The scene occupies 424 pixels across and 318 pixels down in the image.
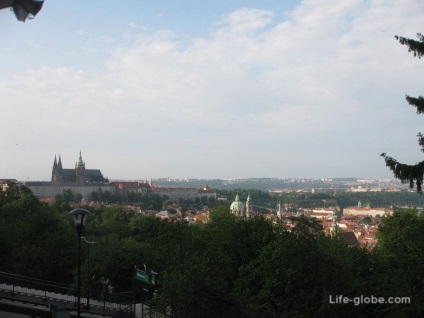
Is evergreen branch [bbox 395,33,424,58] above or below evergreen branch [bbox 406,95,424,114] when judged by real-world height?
above

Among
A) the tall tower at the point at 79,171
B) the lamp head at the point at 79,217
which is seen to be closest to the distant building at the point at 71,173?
the tall tower at the point at 79,171

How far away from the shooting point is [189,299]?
10750mm

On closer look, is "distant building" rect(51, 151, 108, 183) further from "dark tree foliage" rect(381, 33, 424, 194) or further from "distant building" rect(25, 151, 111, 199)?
"dark tree foliage" rect(381, 33, 424, 194)

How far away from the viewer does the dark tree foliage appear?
10836 mm

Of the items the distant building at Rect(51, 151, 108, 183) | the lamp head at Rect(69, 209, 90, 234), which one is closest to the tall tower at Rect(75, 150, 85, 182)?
the distant building at Rect(51, 151, 108, 183)

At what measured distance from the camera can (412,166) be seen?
35.7 feet

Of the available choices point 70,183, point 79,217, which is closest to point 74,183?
point 70,183

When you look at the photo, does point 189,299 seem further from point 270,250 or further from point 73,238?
point 73,238

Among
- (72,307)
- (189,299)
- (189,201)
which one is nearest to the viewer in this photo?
(189,299)

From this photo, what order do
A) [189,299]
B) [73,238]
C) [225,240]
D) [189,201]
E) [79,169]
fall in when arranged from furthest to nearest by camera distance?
[189,201]
[79,169]
[73,238]
[225,240]
[189,299]

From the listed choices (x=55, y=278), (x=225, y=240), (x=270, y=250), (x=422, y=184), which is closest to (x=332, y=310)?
Result: (x=422, y=184)

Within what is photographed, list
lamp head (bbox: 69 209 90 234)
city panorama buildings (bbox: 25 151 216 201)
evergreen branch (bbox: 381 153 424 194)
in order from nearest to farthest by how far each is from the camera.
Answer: lamp head (bbox: 69 209 90 234) → evergreen branch (bbox: 381 153 424 194) → city panorama buildings (bbox: 25 151 216 201)

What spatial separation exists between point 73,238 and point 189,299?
22.1 metres

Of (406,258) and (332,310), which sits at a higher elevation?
(406,258)
